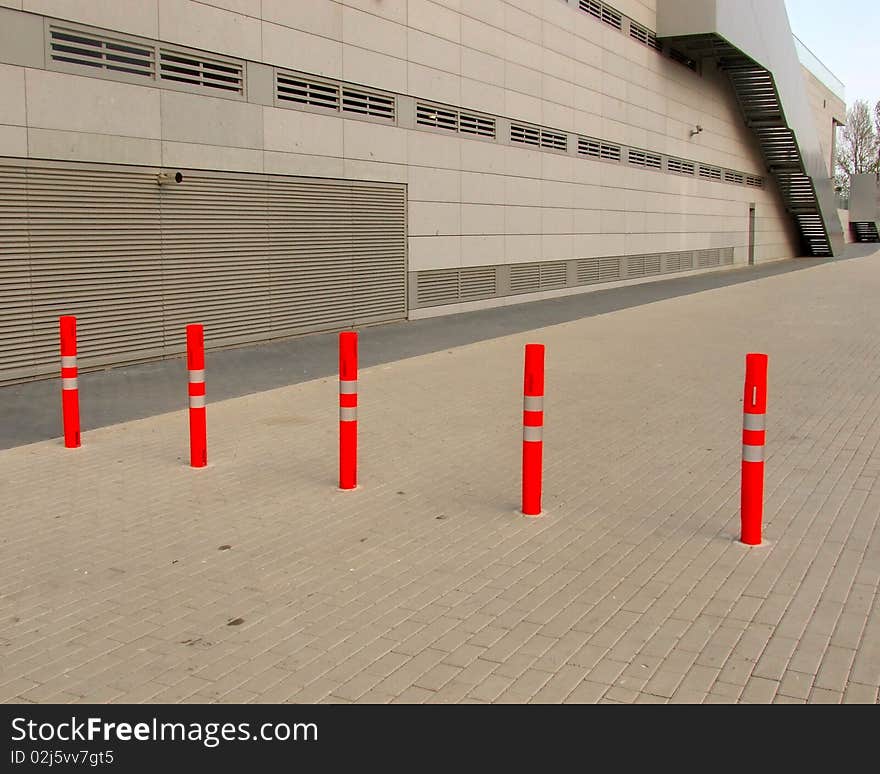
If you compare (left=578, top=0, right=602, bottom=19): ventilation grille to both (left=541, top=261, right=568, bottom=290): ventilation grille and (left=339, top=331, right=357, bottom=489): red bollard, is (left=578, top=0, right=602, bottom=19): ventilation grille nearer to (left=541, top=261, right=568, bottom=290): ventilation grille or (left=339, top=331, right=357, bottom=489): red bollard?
(left=541, top=261, right=568, bottom=290): ventilation grille

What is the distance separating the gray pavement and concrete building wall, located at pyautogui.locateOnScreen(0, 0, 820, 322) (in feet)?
5.97

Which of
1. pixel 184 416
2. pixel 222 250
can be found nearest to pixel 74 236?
pixel 222 250

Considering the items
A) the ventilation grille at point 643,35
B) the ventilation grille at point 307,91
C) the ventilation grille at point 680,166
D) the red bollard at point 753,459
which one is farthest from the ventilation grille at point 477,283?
the red bollard at point 753,459

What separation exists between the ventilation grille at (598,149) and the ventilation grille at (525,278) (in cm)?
394

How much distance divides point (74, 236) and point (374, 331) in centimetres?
609

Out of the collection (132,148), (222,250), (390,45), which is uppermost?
(390,45)

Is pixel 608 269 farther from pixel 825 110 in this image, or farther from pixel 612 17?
pixel 825 110

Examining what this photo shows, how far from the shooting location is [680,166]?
107ft

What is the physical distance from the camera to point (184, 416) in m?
10.0

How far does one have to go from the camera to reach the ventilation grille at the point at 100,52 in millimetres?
11641

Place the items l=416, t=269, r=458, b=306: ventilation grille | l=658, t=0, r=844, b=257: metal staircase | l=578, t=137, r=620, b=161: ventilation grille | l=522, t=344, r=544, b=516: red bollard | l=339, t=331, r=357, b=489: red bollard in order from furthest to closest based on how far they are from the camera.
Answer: l=658, t=0, r=844, b=257: metal staircase → l=578, t=137, r=620, b=161: ventilation grille → l=416, t=269, r=458, b=306: ventilation grille → l=339, t=331, r=357, b=489: red bollard → l=522, t=344, r=544, b=516: red bollard

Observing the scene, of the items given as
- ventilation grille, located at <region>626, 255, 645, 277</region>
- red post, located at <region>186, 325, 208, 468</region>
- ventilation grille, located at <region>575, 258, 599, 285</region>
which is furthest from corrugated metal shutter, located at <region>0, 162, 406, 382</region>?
ventilation grille, located at <region>626, 255, 645, 277</region>

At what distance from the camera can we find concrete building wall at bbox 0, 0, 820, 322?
12.0 meters
